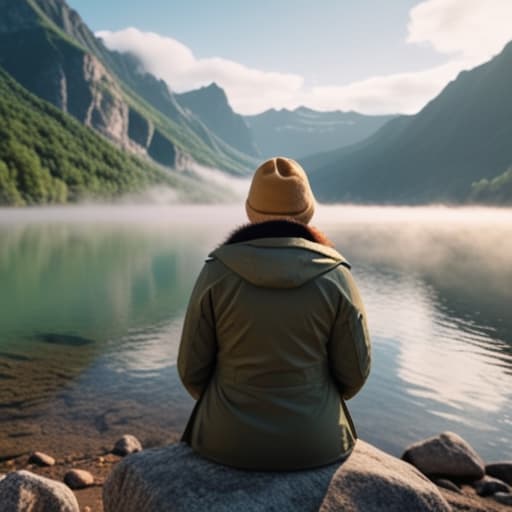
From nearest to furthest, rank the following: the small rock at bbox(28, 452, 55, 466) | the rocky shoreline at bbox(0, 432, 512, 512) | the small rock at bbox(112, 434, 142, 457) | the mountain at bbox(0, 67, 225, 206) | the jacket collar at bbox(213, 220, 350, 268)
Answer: the jacket collar at bbox(213, 220, 350, 268), the rocky shoreline at bbox(0, 432, 512, 512), the small rock at bbox(28, 452, 55, 466), the small rock at bbox(112, 434, 142, 457), the mountain at bbox(0, 67, 225, 206)

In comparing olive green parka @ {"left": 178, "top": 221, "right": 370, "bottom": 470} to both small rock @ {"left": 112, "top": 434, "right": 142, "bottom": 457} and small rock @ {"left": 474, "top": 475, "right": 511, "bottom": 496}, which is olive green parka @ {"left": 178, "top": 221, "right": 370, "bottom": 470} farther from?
small rock @ {"left": 112, "top": 434, "right": 142, "bottom": 457}

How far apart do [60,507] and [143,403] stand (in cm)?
642

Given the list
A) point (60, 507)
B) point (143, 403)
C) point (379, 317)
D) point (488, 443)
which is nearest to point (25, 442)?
point (143, 403)

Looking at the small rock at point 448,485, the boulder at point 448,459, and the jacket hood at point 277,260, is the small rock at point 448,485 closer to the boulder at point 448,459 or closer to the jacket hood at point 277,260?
the boulder at point 448,459

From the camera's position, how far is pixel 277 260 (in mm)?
3414

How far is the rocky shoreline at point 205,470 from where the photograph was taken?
3.80 meters

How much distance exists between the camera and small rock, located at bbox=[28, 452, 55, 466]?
29.0 ft

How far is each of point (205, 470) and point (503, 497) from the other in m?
6.39

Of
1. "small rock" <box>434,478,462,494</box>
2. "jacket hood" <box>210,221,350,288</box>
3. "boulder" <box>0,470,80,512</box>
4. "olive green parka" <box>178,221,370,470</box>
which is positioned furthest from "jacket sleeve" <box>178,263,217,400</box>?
"small rock" <box>434,478,462,494</box>

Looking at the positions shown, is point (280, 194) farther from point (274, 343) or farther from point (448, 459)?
point (448, 459)

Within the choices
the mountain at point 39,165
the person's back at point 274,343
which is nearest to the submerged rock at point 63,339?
the person's back at point 274,343

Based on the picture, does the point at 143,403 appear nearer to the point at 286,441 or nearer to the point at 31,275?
the point at 286,441

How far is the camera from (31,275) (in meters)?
36.6

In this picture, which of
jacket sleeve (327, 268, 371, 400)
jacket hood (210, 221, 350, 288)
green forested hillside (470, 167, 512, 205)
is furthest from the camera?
green forested hillside (470, 167, 512, 205)
